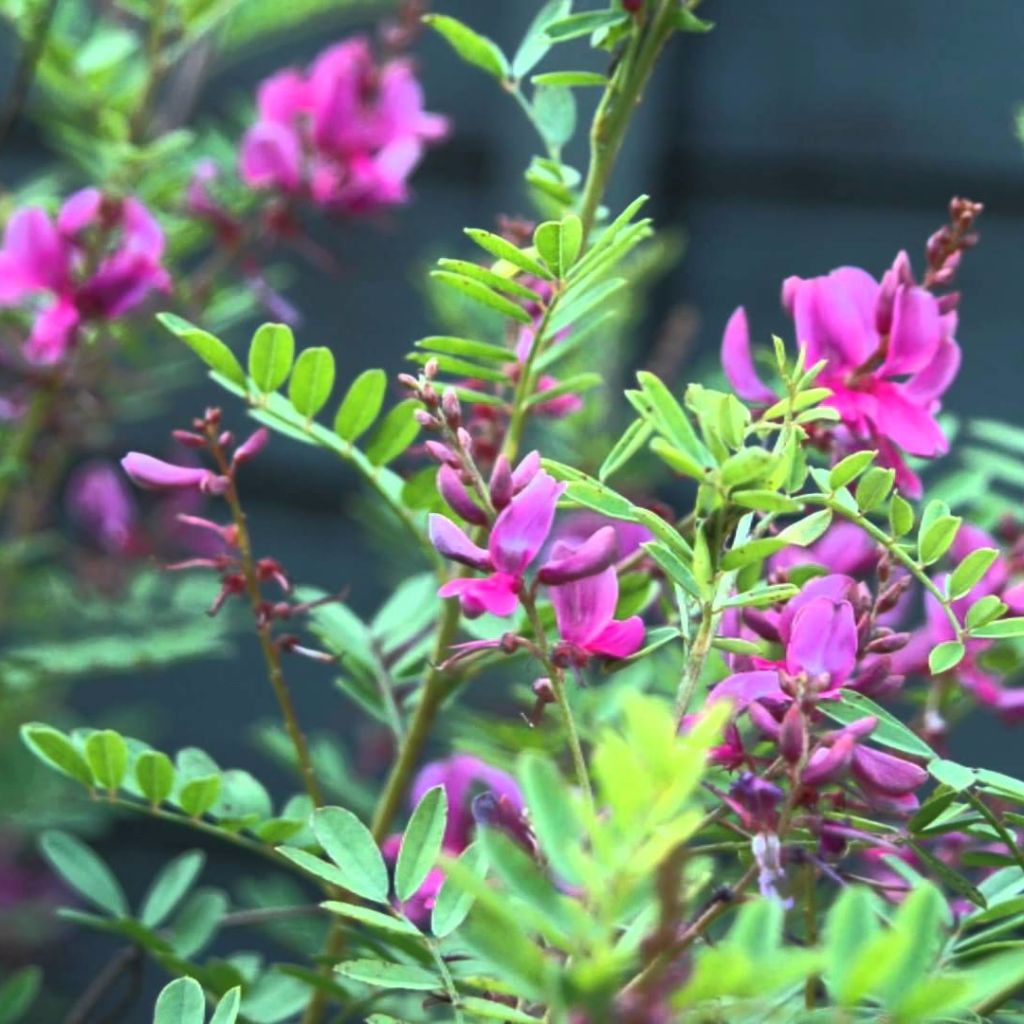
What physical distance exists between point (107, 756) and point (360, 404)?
15 centimetres

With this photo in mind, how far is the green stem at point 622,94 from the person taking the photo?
520 mm

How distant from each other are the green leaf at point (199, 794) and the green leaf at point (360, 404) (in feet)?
0.44

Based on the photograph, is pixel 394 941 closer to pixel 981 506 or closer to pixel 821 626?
pixel 821 626

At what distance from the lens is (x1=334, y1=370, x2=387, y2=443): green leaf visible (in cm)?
53

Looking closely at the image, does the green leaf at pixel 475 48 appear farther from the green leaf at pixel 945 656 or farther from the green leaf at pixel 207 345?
the green leaf at pixel 945 656

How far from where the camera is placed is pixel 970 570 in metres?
0.42

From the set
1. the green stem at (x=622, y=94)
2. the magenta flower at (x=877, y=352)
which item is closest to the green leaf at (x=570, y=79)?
the green stem at (x=622, y=94)

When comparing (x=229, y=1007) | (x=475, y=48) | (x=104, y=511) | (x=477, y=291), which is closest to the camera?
(x=229, y=1007)

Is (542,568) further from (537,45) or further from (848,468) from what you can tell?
(537,45)

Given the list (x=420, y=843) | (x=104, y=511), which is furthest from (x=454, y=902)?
(x=104, y=511)

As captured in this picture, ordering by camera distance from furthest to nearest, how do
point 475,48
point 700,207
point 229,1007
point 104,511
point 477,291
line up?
point 700,207, point 104,511, point 475,48, point 477,291, point 229,1007

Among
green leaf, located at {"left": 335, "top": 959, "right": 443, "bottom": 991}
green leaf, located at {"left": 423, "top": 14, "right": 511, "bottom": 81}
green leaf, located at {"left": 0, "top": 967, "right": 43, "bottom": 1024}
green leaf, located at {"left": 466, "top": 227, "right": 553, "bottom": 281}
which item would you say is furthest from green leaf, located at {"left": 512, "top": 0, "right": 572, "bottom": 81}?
green leaf, located at {"left": 0, "top": 967, "right": 43, "bottom": 1024}

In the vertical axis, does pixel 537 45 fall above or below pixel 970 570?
above

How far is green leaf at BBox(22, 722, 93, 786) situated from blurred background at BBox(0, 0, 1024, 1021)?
1.00 m
